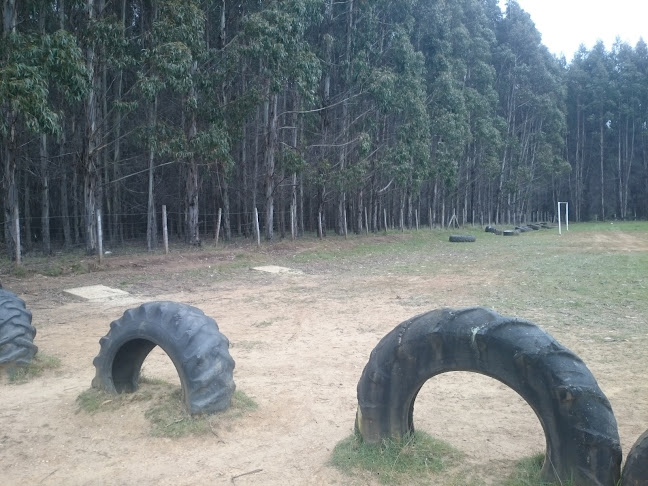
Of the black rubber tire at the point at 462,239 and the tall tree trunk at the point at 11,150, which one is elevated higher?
the tall tree trunk at the point at 11,150

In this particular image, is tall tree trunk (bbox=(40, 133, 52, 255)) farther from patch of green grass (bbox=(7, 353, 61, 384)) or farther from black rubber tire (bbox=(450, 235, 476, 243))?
black rubber tire (bbox=(450, 235, 476, 243))

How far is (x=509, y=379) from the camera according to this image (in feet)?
12.7

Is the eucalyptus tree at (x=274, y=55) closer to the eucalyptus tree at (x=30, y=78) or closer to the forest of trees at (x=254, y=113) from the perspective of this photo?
the forest of trees at (x=254, y=113)

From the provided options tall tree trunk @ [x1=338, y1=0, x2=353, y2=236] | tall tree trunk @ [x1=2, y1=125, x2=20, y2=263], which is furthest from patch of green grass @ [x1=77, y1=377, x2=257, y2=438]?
tall tree trunk @ [x1=338, y1=0, x2=353, y2=236]

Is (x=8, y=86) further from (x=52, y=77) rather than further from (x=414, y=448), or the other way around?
(x=414, y=448)

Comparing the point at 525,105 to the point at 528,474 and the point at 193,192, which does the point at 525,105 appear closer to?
the point at 193,192

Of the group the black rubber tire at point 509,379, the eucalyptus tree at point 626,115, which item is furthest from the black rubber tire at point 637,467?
the eucalyptus tree at point 626,115

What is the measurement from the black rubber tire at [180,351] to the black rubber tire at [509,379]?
1.35 meters

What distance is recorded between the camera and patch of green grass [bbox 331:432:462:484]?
Result: 13.3 feet

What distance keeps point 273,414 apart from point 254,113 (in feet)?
76.2

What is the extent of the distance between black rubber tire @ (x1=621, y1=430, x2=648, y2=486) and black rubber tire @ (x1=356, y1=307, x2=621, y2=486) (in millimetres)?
93

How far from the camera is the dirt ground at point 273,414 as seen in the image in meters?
4.35

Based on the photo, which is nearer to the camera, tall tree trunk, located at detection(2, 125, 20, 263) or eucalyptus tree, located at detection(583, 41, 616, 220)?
tall tree trunk, located at detection(2, 125, 20, 263)

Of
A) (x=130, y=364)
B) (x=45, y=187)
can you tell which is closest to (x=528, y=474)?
(x=130, y=364)
